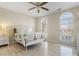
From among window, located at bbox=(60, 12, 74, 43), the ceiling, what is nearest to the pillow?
the ceiling

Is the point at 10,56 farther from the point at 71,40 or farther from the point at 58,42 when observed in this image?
the point at 71,40

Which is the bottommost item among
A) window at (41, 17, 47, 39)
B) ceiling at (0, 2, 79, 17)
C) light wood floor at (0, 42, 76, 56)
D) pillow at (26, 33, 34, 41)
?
light wood floor at (0, 42, 76, 56)

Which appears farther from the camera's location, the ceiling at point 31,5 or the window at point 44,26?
the window at point 44,26

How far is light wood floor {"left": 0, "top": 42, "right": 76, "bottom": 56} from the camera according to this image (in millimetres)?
1714

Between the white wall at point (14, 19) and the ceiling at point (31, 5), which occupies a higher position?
the ceiling at point (31, 5)

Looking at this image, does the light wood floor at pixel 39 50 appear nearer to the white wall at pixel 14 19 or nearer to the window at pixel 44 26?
the window at pixel 44 26

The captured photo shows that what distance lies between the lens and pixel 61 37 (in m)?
1.85

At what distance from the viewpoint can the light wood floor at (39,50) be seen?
171cm

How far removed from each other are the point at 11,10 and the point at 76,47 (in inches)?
61.6

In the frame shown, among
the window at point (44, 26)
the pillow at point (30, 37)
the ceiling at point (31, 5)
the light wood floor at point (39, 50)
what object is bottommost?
the light wood floor at point (39, 50)

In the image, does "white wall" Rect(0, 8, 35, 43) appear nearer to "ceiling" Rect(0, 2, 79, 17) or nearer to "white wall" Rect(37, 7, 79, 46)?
"ceiling" Rect(0, 2, 79, 17)

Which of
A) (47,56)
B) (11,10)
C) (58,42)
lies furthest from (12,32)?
(58,42)

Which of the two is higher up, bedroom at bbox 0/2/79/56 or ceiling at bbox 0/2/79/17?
ceiling at bbox 0/2/79/17

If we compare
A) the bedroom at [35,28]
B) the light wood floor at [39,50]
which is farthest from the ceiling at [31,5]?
the light wood floor at [39,50]
